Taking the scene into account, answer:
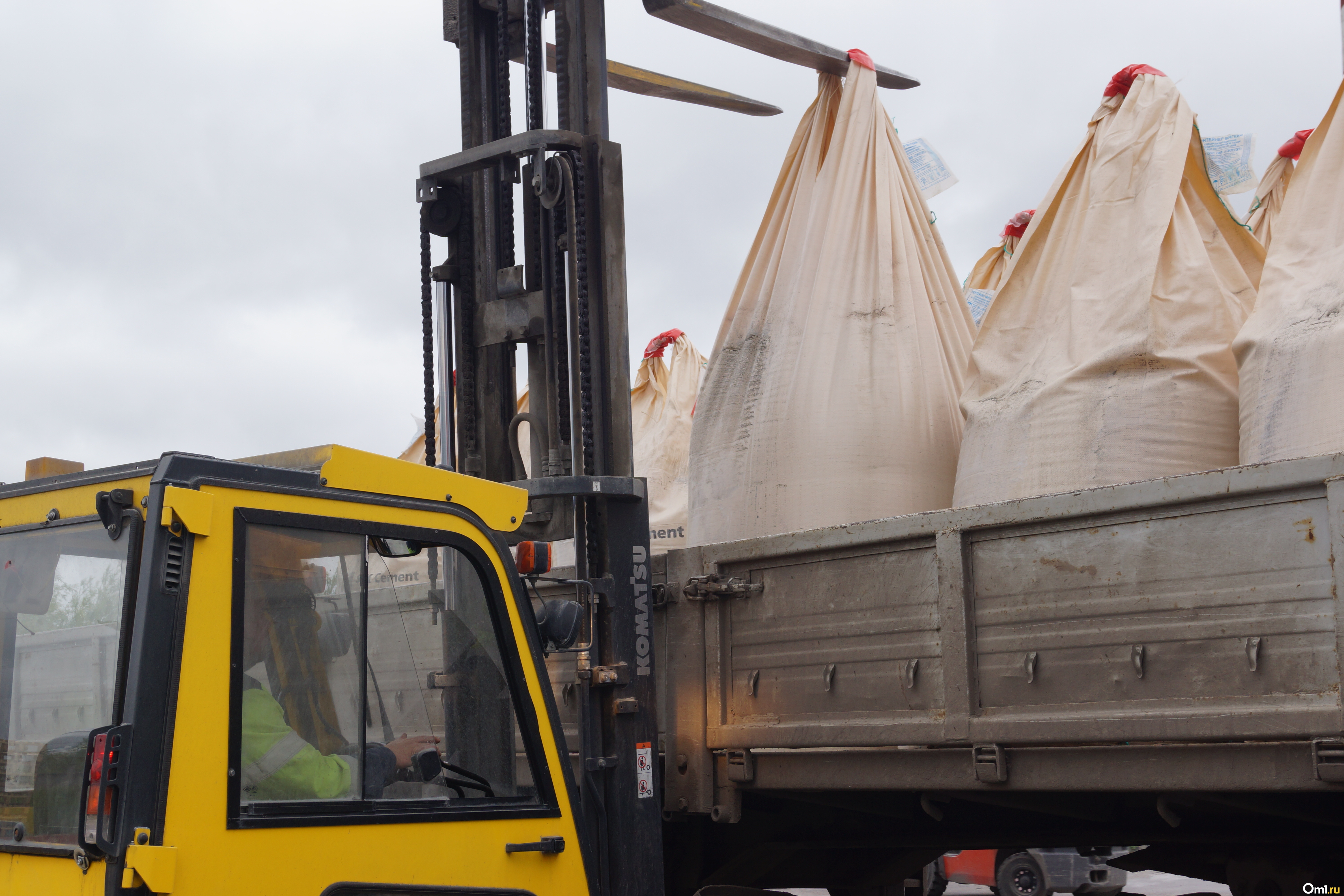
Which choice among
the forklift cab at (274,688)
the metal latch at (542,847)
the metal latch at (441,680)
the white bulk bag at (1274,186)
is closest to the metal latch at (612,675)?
Result: the forklift cab at (274,688)

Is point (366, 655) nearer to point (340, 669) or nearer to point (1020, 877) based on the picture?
point (340, 669)

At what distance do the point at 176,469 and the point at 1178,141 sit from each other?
3.13 metres

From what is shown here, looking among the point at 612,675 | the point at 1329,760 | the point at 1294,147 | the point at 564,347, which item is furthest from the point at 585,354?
the point at 1294,147

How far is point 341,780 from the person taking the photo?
2.58 metres

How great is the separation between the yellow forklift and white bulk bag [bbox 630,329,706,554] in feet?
13.3

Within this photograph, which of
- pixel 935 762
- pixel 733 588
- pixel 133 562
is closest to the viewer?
pixel 133 562

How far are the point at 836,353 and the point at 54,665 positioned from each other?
258 centimetres

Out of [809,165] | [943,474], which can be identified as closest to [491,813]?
[943,474]

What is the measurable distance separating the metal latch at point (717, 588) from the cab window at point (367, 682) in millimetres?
987

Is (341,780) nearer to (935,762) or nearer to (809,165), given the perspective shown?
(935,762)

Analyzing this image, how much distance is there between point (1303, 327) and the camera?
3318mm

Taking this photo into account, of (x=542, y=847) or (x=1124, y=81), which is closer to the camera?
(x=542, y=847)

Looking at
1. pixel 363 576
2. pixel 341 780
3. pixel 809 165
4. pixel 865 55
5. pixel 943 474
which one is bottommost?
pixel 341 780

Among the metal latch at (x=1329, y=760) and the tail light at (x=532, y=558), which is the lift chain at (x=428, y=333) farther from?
the metal latch at (x=1329, y=760)
